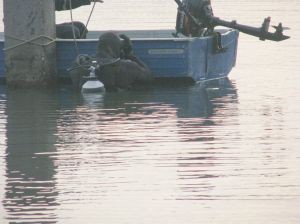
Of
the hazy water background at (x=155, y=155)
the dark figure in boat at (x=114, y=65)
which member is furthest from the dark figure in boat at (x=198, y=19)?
the dark figure in boat at (x=114, y=65)

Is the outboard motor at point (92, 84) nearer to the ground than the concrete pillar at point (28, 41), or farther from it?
nearer to the ground

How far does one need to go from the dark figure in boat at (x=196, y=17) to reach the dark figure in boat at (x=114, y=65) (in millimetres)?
1804

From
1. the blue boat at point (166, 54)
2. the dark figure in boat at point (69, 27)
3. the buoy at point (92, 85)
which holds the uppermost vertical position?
the dark figure in boat at point (69, 27)

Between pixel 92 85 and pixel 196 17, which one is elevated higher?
pixel 196 17

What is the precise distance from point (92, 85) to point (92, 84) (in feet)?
0.12

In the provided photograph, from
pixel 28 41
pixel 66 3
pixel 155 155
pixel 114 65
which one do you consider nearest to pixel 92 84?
A: pixel 114 65

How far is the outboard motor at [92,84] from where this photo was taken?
746 inches

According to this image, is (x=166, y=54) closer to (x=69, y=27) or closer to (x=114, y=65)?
(x=114, y=65)

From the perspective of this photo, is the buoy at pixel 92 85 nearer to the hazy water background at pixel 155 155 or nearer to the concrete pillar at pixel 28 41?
the hazy water background at pixel 155 155

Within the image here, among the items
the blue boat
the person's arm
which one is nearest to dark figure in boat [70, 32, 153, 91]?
the blue boat

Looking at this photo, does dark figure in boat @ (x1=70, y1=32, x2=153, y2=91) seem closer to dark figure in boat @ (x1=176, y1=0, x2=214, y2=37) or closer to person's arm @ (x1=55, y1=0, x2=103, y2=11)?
dark figure in boat @ (x1=176, y1=0, x2=214, y2=37)

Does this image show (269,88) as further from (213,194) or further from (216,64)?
(213,194)

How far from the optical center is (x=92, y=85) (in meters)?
19.0

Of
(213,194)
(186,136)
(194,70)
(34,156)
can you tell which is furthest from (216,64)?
(213,194)
